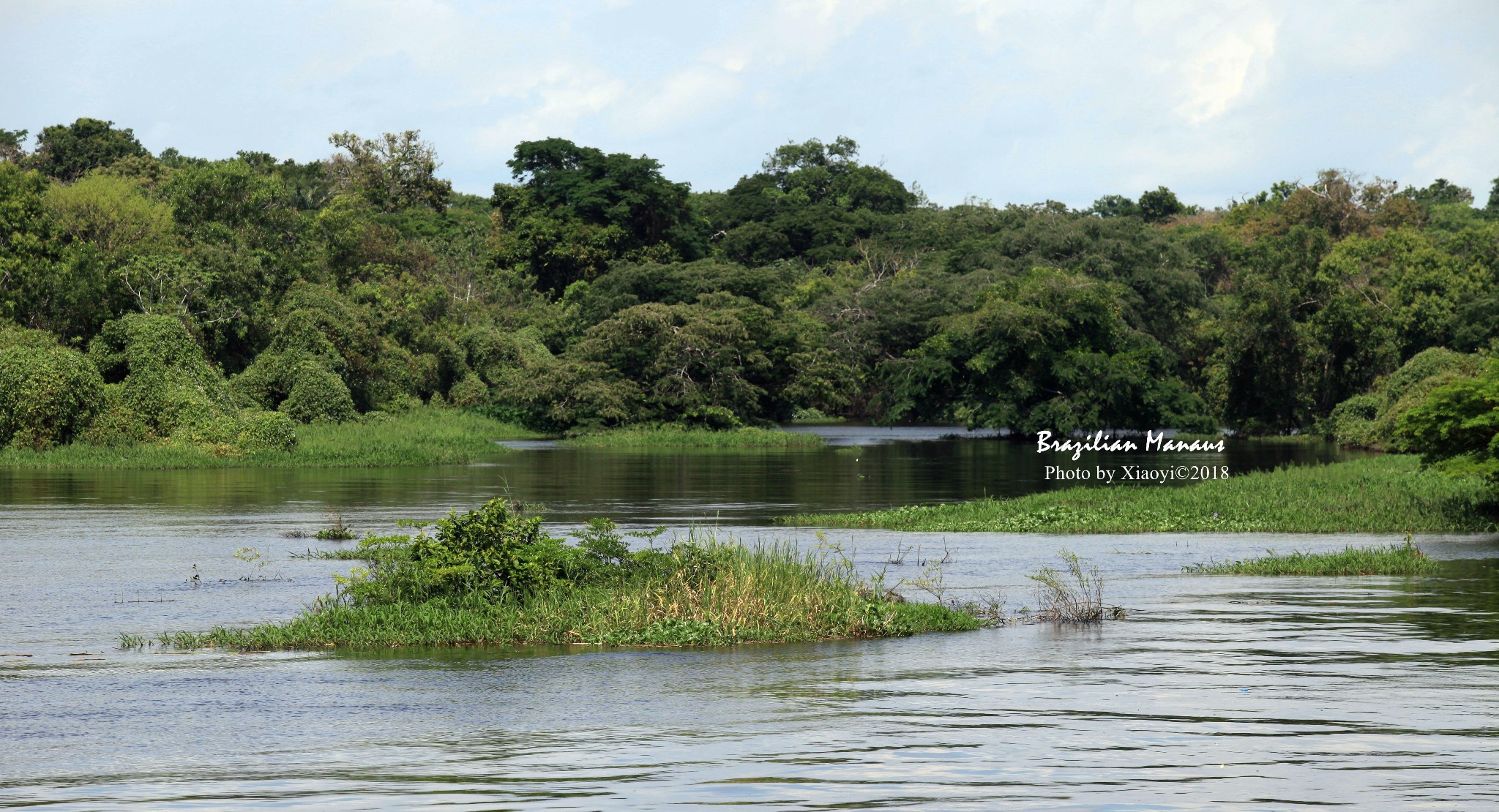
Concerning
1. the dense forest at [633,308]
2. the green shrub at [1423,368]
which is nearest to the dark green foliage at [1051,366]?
the dense forest at [633,308]

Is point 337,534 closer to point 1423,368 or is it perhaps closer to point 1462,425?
point 1462,425

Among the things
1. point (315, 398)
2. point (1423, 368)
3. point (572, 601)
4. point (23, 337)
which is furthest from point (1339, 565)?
point (23, 337)

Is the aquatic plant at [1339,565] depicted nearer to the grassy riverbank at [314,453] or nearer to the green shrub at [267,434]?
the grassy riverbank at [314,453]

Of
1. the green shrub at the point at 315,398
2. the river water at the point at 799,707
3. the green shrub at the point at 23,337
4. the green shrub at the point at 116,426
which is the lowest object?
the river water at the point at 799,707

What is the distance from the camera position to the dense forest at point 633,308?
60.3 meters

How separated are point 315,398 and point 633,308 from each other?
16120 millimetres

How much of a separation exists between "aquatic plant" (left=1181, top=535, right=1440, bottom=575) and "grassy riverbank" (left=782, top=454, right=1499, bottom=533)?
5.44 m

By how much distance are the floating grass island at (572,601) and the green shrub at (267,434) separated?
37.0m

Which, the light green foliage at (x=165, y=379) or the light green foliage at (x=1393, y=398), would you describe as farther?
the light green foliage at (x=1393, y=398)

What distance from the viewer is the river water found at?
10789 millimetres

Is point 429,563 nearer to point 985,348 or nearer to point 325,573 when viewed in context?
point 325,573

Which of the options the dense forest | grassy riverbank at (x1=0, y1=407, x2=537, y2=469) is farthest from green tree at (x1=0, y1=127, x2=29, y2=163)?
grassy riverbank at (x1=0, y1=407, x2=537, y2=469)

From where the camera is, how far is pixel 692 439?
7038cm

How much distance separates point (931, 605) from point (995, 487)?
2473 cm
